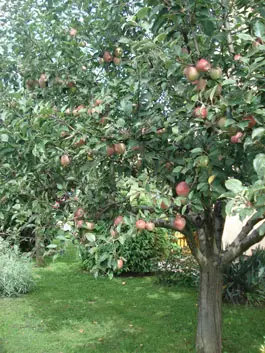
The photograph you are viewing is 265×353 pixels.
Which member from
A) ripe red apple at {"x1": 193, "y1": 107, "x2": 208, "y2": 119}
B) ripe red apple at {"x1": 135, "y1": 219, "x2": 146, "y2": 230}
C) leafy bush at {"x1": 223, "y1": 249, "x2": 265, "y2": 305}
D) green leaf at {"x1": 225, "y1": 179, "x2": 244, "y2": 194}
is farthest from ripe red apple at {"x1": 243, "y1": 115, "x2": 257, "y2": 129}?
leafy bush at {"x1": 223, "y1": 249, "x2": 265, "y2": 305}

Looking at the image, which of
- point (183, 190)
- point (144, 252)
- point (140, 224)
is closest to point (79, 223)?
point (140, 224)

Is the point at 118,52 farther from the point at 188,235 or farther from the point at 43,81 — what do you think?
the point at 188,235

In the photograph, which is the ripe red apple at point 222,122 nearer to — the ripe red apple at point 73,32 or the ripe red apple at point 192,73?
the ripe red apple at point 192,73

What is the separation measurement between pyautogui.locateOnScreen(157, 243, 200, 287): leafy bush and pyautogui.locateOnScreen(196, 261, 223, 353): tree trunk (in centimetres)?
366

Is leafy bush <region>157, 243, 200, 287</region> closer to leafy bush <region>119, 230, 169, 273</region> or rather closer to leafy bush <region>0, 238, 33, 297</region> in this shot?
leafy bush <region>119, 230, 169, 273</region>

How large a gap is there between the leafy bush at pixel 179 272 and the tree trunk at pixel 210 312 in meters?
3.66

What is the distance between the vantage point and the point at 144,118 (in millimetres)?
3232

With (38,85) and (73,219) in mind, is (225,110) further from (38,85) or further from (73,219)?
(38,85)

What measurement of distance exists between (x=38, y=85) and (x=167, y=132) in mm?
1742

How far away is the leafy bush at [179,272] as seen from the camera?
8.77 meters

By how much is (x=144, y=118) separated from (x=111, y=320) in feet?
13.8

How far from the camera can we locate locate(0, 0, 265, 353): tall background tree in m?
2.71

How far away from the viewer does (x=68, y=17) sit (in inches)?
189

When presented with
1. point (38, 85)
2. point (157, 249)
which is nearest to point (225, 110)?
point (38, 85)
